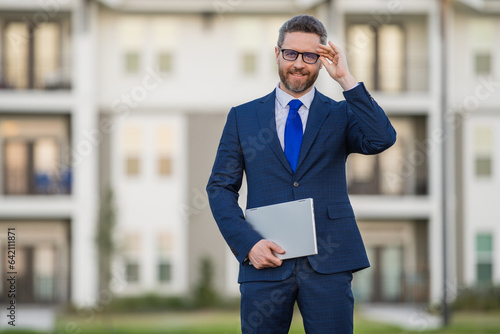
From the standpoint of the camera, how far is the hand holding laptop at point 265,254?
328 cm

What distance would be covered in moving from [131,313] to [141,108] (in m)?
5.71

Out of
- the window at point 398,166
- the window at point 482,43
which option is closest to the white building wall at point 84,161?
the window at point 398,166

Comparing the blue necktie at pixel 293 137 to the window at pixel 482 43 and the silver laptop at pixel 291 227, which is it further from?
the window at pixel 482 43

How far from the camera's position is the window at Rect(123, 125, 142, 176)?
2286cm

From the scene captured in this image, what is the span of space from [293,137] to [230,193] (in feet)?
1.19

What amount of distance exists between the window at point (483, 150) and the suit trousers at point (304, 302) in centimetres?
2064

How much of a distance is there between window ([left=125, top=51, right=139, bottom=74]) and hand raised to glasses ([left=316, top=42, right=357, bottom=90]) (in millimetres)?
20008

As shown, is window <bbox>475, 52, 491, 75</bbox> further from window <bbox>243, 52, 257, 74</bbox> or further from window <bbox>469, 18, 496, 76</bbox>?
window <bbox>243, 52, 257, 74</bbox>

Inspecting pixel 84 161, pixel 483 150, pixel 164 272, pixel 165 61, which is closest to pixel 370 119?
pixel 84 161

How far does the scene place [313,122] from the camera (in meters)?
3.49

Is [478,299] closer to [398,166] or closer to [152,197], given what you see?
[398,166]

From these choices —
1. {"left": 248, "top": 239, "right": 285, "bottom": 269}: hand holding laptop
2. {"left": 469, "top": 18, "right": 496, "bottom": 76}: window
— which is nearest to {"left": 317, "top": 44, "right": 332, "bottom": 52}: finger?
{"left": 248, "top": 239, "right": 285, "bottom": 269}: hand holding laptop

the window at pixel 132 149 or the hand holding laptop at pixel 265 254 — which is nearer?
the hand holding laptop at pixel 265 254

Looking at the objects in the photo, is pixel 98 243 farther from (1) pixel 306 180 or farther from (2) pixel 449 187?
(1) pixel 306 180
